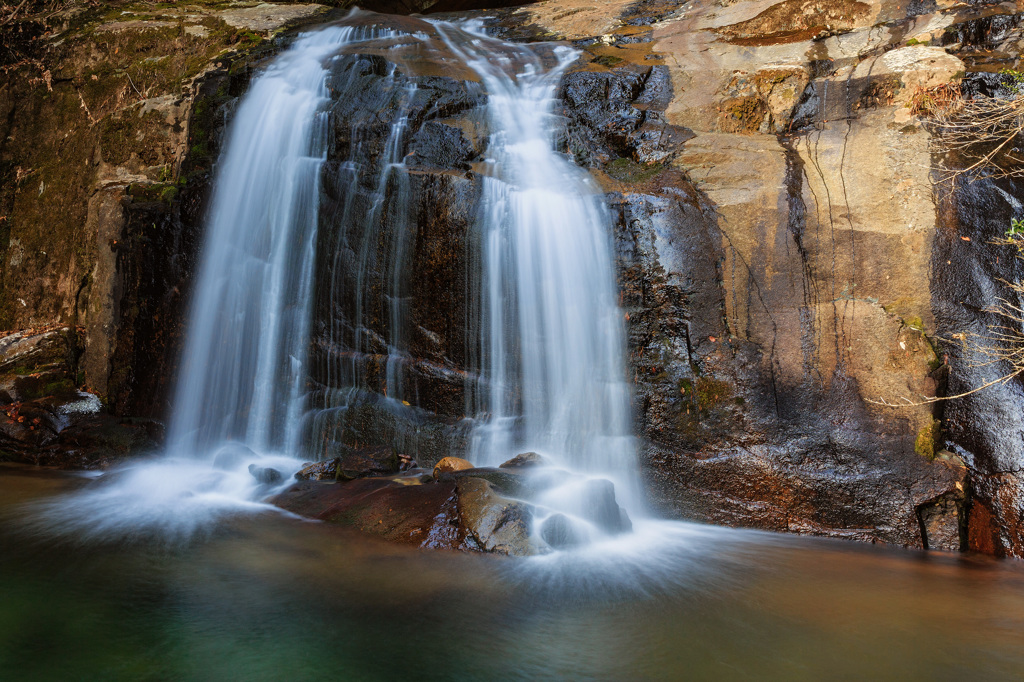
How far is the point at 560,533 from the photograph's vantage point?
4.97 metres

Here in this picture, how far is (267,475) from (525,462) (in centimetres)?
267

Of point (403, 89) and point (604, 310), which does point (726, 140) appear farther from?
point (403, 89)

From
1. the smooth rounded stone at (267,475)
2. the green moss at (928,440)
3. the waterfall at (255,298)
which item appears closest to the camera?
the green moss at (928,440)

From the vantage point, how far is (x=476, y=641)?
3.48 m

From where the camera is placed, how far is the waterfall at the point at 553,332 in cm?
646

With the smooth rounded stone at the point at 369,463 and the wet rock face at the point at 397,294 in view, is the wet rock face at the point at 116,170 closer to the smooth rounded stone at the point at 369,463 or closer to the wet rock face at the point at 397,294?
the wet rock face at the point at 397,294

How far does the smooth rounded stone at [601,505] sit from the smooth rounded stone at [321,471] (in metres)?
2.64

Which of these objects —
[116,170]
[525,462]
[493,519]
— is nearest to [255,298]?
[116,170]

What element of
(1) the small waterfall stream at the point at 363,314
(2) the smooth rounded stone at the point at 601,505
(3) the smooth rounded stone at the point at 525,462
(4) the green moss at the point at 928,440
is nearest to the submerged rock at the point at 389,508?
(1) the small waterfall stream at the point at 363,314

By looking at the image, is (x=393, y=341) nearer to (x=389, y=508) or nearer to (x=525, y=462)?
(x=525, y=462)

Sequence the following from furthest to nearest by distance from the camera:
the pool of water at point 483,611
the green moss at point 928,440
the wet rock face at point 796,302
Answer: the wet rock face at point 796,302, the green moss at point 928,440, the pool of water at point 483,611

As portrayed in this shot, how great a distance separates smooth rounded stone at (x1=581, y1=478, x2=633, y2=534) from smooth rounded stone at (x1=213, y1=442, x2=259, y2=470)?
3.94 metres

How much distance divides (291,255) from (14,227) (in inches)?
207

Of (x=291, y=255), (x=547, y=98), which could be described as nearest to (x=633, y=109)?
(x=547, y=98)
